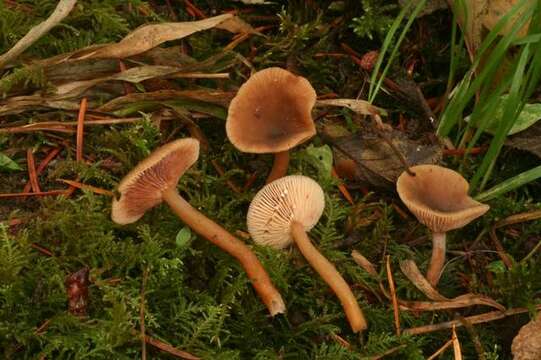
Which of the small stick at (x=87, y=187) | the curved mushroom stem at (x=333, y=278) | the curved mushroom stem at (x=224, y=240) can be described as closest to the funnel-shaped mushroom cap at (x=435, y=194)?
the curved mushroom stem at (x=333, y=278)

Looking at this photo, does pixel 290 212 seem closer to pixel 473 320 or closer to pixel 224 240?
pixel 224 240

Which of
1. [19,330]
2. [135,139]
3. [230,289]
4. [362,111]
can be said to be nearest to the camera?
[19,330]

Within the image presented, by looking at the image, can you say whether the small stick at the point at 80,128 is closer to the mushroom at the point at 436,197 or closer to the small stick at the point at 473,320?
the mushroom at the point at 436,197

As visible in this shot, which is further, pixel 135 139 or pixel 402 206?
pixel 402 206

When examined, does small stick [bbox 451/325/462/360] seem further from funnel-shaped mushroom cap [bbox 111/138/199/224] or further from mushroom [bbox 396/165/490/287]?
funnel-shaped mushroom cap [bbox 111/138/199/224]

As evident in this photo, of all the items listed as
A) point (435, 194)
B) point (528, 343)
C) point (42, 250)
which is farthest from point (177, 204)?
point (528, 343)

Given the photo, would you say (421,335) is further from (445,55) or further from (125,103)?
(125,103)

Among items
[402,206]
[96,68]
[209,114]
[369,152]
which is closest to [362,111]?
[369,152]
